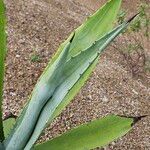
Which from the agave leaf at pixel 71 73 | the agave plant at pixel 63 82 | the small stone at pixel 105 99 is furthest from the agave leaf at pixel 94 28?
the small stone at pixel 105 99

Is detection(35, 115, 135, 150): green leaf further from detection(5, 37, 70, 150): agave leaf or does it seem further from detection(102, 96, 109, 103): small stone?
detection(102, 96, 109, 103): small stone

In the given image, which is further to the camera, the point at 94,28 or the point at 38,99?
the point at 94,28

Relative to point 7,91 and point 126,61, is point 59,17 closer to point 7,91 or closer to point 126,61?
point 126,61

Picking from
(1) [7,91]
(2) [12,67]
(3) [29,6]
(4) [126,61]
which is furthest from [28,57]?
(4) [126,61]

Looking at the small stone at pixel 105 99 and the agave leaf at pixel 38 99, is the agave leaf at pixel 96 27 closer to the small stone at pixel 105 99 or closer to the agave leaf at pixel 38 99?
the agave leaf at pixel 38 99

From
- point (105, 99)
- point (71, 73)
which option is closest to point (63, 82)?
point (71, 73)

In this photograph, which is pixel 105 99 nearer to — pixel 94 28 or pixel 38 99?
pixel 94 28

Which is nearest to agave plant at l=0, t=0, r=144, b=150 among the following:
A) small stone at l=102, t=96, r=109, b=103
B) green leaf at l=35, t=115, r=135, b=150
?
green leaf at l=35, t=115, r=135, b=150
